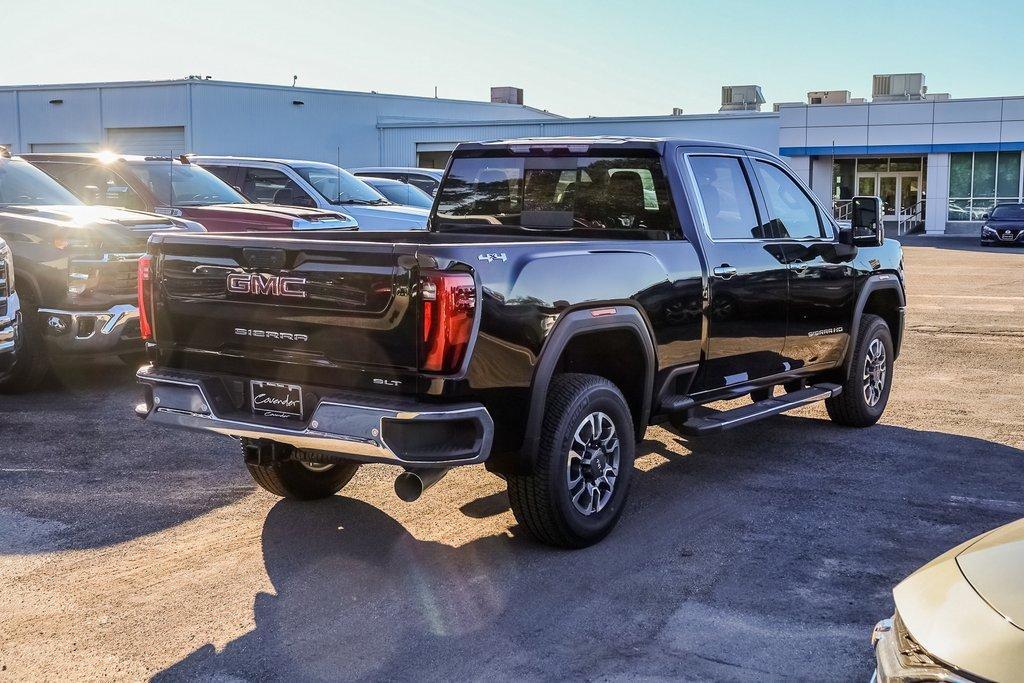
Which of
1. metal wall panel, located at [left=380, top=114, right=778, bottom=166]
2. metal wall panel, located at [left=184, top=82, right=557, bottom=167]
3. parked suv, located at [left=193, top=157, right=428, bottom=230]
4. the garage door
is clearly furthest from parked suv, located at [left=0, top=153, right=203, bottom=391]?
the garage door

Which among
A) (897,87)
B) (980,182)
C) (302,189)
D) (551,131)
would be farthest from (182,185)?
(897,87)

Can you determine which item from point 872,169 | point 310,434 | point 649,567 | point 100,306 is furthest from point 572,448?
point 872,169

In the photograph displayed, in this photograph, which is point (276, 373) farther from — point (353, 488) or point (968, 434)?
point (968, 434)

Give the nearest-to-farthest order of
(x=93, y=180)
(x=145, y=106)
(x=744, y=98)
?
(x=93, y=180) < (x=145, y=106) < (x=744, y=98)

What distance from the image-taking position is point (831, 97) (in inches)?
2181

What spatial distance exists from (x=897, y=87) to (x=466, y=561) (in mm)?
55798

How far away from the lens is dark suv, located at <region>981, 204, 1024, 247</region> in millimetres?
37156

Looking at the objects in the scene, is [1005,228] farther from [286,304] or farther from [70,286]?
[286,304]

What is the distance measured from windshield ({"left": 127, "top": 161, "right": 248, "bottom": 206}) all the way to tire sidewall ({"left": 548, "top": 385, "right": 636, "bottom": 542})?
291 inches

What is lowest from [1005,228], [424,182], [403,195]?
[1005,228]

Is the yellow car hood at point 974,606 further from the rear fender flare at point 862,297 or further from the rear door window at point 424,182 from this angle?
the rear door window at point 424,182

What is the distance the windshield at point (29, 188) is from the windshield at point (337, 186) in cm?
515

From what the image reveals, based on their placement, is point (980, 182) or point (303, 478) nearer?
point (303, 478)

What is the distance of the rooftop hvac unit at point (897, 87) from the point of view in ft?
180
